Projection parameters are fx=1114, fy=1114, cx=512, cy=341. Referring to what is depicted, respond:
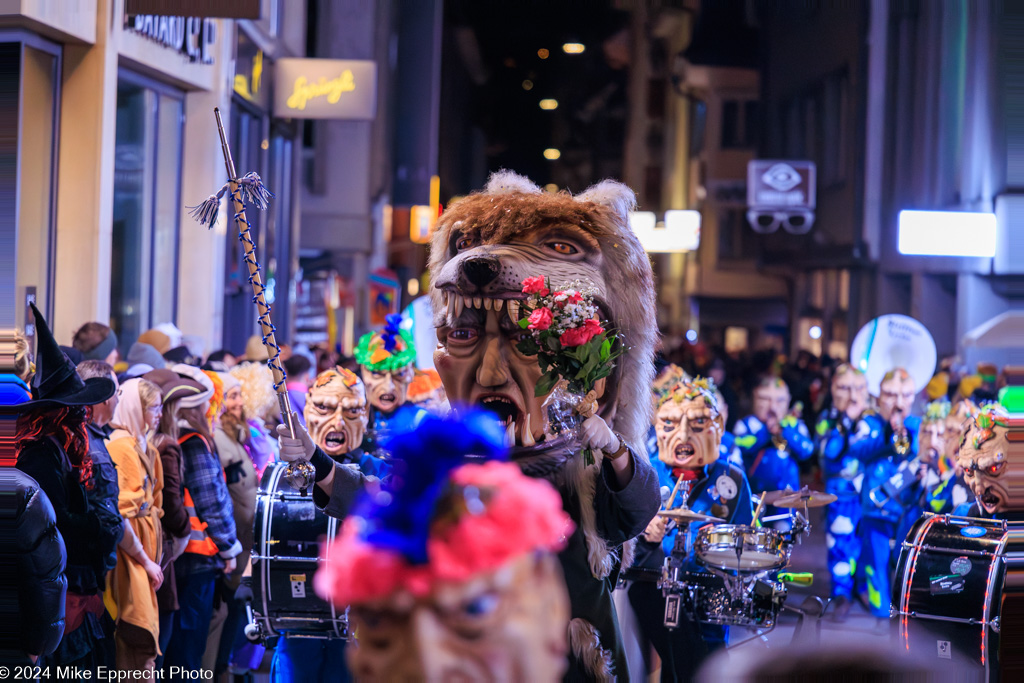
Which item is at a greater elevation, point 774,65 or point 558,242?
point 774,65

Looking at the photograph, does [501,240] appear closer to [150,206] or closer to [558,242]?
[558,242]

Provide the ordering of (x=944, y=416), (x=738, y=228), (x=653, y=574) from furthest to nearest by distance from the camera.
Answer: (x=738, y=228) < (x=944, y=416) < (x=653, y=574)

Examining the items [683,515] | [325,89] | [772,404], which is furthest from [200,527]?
[325,89]

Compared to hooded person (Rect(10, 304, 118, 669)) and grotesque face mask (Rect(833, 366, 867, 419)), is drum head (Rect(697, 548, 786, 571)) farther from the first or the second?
grotesque face mask (Rect(833, 366, 867, 419))

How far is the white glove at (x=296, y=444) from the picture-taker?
11.1ft

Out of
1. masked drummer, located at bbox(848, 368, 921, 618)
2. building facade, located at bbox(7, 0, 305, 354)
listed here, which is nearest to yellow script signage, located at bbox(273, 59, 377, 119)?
building facade, located at bbox(7, 0, 305, 354)

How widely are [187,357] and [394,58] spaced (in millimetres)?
13438

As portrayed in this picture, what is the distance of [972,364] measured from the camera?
1727 cm

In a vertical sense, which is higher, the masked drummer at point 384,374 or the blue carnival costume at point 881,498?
the masked drummer at point 384,374

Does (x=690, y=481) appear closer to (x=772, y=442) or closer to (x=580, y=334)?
(x=772, y=442)

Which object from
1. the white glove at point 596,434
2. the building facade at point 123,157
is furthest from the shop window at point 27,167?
the white glove at point 596,434

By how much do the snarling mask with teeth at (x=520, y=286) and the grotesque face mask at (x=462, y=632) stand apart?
1842 millimetres

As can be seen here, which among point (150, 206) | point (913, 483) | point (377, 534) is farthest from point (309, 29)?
point (377, 534)

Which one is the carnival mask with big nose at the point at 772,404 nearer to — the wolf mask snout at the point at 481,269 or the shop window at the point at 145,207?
the shop window at the point at 145,207
